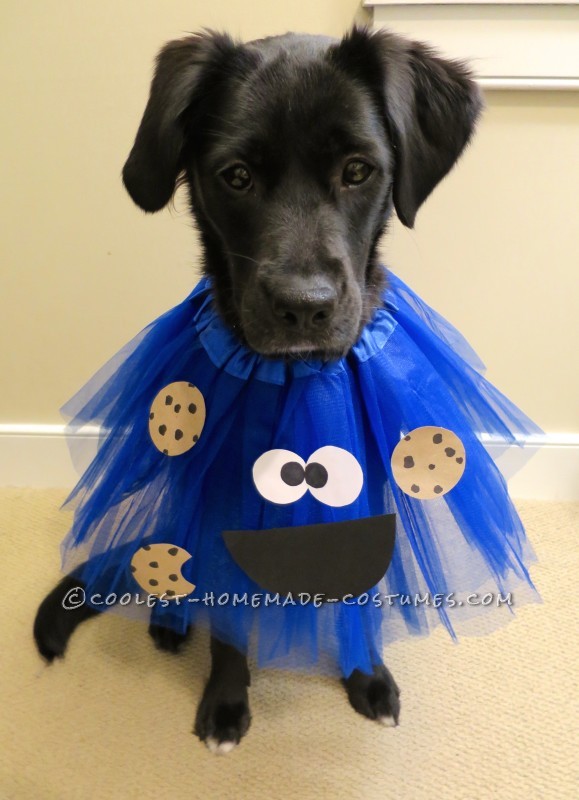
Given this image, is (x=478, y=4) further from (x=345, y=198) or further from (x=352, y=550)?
(x=352, y=550)

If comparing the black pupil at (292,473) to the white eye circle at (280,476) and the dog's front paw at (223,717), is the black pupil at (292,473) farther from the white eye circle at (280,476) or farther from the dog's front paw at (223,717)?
the dog's front paw at (223,717)

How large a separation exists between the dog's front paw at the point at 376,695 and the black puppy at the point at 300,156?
577 mm

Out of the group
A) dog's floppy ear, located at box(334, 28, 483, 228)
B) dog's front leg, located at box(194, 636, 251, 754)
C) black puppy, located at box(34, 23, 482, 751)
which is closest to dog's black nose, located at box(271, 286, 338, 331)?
black puppy, located at box(34, 23, 482, 751)

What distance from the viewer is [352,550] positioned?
0.76 m

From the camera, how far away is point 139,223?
1261 mm

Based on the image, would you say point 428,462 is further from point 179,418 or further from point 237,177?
point 237,177

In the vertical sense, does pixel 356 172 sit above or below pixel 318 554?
above

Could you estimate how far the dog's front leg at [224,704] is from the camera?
94cm

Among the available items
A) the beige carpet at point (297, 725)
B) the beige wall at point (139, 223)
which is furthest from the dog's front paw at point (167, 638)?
the beige wall at point (139, 223)

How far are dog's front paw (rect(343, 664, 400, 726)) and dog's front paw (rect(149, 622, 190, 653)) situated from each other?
1.02ft

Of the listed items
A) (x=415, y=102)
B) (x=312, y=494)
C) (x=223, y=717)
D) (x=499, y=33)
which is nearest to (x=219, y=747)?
(x=223, y=717)

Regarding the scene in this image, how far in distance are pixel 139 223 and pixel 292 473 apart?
0.76m

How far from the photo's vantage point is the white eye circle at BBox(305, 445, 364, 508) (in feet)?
2.40

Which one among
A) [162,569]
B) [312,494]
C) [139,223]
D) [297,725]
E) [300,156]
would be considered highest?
[300,156]
